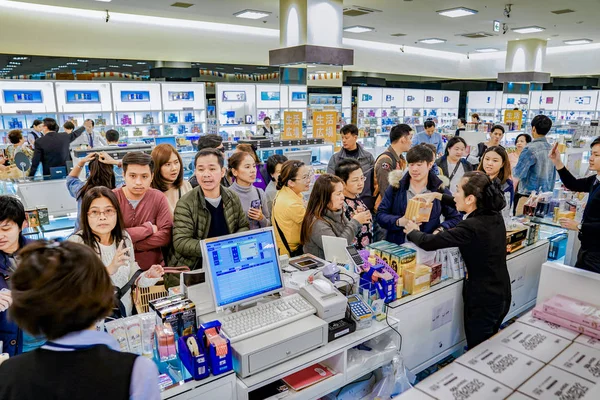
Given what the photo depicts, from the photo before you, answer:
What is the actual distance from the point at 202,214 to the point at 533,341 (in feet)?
6.58

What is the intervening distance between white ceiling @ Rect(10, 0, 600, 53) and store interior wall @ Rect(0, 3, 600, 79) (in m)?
0.72

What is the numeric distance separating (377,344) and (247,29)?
9.94m

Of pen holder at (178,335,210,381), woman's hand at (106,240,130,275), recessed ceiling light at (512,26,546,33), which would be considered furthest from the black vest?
recessed ceiling light at (512,26,546,33)

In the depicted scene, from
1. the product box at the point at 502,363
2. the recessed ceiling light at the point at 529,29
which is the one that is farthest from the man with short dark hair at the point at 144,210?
the recessed ceiling light at the point at 529,29

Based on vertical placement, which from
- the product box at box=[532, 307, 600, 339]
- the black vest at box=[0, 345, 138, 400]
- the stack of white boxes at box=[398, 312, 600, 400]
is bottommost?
the stack of white boxes at box=[398, 312, 600, 400]

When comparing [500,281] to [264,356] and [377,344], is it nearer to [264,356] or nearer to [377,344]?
[377,344]

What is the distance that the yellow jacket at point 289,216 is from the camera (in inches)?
117

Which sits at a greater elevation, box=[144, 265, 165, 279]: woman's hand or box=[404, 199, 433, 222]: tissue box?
box=[404, 199, 433, 222]: tissue box

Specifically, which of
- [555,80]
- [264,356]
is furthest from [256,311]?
[555,80]

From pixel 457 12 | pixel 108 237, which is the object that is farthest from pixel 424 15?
pixel 108 237

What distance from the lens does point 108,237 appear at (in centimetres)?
239

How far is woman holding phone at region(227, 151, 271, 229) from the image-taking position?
11.0 feet

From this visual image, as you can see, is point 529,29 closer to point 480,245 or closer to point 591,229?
point 591,229

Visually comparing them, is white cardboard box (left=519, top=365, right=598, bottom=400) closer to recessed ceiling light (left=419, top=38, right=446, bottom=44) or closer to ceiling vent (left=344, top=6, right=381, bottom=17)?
ceiling vent (left=344, top=6, right=381, bottom=17)
